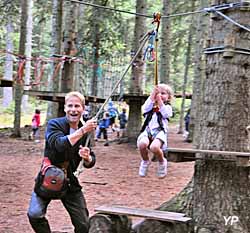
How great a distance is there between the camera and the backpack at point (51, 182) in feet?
13.8

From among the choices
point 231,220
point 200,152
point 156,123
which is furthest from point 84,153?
point 156,123

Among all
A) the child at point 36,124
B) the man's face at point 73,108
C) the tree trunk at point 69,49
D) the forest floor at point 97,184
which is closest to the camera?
the man's face at point 73,108

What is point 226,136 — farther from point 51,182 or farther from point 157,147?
point 157,147

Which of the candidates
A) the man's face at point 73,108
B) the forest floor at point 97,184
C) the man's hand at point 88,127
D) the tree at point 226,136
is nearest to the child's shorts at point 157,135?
the forest floor at point 97,184

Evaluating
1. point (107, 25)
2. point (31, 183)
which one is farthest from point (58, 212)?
point (107, 25)

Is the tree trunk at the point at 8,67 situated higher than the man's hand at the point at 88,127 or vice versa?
the tree trunk at the point at 8,67

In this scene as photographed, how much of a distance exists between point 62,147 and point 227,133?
1.44 meters

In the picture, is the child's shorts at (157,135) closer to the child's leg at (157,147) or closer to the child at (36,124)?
the child's leg at (157,147)

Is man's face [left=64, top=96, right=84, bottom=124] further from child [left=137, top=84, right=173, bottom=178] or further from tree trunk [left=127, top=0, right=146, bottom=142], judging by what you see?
tree trunk [left=127, top=0, right=146, bottom=142]

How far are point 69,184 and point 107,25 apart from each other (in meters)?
13.9

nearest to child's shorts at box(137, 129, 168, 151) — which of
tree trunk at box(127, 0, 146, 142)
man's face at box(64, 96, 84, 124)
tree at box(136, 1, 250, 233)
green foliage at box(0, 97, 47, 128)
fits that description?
tree at box(136, 1, 250, 233)

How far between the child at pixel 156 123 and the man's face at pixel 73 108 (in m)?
1.77

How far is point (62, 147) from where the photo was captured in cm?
421

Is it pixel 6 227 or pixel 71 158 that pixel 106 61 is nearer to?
pixel 6 227
